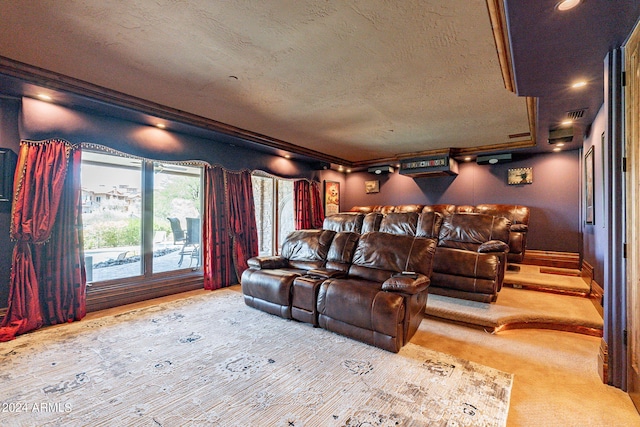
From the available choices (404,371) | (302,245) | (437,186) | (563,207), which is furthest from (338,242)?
(563,207)

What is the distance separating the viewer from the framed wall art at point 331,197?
7422 millimetres

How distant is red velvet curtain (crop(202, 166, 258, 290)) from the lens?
187 inches

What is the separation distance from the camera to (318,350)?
2551 millimetres

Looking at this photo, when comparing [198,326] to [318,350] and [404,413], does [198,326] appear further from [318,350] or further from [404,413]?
[404,413]

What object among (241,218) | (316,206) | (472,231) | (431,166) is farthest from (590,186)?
(241,218)

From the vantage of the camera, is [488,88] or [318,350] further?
[488,88]

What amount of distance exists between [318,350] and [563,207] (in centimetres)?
570

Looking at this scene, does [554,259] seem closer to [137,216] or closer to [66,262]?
[137,216]

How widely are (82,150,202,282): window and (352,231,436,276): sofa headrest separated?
3.00m

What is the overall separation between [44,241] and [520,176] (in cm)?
783

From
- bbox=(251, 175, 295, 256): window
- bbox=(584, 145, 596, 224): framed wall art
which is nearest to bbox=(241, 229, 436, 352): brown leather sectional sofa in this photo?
bbox=(251, 175, 295, 256): window

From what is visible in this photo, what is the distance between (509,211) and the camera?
5.49m

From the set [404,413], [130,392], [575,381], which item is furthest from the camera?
[575,381]

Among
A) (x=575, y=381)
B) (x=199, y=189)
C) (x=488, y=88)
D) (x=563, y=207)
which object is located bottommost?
(x=575, y=381)
